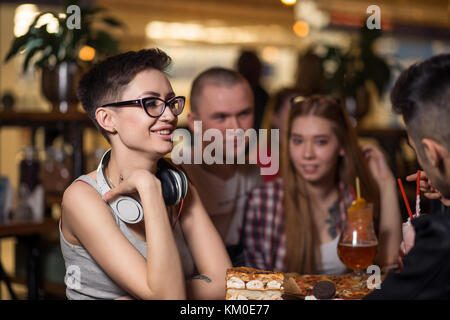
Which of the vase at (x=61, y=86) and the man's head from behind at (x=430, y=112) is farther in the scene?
the vase at (x=61, y=86)

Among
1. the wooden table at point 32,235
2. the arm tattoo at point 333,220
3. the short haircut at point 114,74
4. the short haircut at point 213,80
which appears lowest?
the wooden table at point 32,235

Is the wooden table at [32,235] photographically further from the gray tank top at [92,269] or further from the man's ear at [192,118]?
the gray tank top at [92,269]

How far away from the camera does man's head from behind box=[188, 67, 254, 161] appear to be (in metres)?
2.01

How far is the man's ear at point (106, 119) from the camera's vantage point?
50.0 inches

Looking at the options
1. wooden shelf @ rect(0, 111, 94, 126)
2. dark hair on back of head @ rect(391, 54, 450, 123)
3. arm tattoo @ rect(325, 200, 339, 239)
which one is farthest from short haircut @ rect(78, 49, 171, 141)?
wooden shelf @ rect(0, 111, 94, 126)

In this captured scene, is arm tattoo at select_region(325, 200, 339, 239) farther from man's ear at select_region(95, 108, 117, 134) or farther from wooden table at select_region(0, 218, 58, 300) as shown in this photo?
wooden table at select_region(0, 218, 58, 300)

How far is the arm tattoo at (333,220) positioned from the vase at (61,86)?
1.53 m

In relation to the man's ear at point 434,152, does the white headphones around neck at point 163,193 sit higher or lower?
lower

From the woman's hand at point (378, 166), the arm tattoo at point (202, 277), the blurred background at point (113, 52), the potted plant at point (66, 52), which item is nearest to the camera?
the arm tattoo at point (202, 277)

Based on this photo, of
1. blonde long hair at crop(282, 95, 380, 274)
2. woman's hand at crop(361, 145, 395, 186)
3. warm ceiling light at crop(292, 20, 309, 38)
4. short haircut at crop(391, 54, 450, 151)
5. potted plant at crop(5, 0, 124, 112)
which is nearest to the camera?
short haircut at crop(391, 54, 450, 151)

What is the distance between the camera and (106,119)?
128 cm

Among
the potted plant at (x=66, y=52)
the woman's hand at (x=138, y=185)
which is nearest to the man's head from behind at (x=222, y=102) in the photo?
the potted plant at (x=66, y=52)

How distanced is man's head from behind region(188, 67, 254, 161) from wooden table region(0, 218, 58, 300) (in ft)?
3.49
